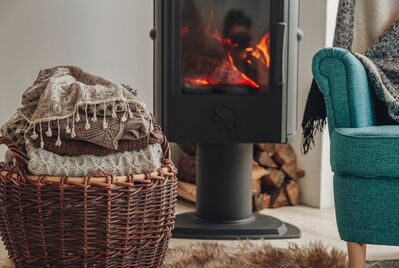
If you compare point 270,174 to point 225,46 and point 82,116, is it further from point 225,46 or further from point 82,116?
point 82,116

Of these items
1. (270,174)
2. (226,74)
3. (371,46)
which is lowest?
(270,174)

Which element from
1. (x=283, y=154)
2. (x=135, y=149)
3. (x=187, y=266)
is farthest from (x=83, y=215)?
(x=283, y=154)

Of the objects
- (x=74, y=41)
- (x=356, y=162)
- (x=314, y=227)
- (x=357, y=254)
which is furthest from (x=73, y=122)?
(x=314, y=227)

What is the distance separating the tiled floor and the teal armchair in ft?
1.41

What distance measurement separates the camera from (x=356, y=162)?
5.45 feet

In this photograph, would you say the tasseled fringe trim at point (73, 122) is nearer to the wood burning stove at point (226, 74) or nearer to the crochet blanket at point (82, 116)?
the crochet blanket at point (82, 116)

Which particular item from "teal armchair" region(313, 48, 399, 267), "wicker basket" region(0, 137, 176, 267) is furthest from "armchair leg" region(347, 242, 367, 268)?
"wicker basket" region(0, 137, 176, 267)

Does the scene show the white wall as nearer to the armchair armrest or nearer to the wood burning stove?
the wood burning stove

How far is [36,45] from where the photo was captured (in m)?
2.53

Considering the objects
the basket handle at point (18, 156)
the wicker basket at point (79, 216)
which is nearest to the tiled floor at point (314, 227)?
the wicker basket at point (79, 216)

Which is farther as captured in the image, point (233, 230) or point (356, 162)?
point (233, 230)

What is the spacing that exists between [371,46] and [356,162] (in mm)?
752

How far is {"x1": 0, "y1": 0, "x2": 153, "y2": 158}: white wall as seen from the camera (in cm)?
248

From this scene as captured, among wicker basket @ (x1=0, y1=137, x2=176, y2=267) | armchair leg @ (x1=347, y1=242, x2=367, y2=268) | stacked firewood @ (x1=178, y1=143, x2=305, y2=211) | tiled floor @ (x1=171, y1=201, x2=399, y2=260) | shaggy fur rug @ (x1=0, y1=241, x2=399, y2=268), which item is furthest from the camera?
stacked firewood @ (x1=178, y1=143, x2=305, y2=211)
